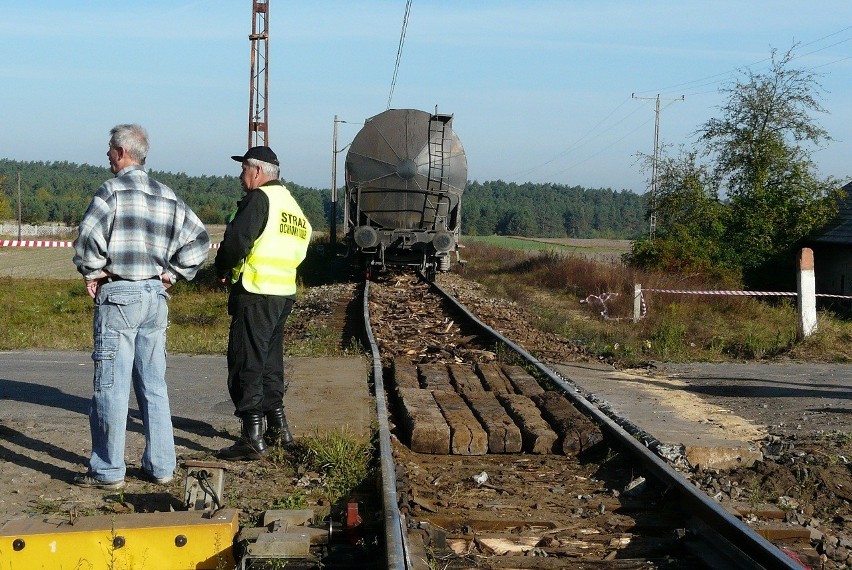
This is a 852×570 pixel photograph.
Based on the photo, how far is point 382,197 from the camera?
66.9 feet

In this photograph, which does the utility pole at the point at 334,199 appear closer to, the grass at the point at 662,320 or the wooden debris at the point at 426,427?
the grass at the point at 662,320

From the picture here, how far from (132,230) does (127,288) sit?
1.02ft

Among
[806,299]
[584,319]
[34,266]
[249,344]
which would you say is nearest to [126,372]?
[249,344]

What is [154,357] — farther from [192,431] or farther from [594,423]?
[594,423]

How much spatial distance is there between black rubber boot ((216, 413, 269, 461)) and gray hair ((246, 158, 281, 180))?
1512 millimetres

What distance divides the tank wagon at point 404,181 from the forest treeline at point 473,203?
227ft

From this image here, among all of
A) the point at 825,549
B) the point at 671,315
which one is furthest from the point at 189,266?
the point at 671,315

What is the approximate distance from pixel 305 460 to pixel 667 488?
7.04 ft

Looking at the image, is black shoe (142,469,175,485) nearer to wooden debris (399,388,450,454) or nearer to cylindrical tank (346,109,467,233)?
wooden debris (399,388,450,454)

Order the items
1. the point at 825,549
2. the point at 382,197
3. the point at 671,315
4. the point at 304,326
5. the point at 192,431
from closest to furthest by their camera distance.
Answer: the point at 825,549
the point at 192,431
the point at 304,326
the point at 671,315
the point at 382,197

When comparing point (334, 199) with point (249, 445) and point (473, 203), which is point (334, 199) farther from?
point (473, 203)

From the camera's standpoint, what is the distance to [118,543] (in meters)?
3.95

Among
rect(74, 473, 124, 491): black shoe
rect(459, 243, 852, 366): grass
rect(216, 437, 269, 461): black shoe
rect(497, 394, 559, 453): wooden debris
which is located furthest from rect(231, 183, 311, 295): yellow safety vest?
rect(459, 243, 852, 366): grass

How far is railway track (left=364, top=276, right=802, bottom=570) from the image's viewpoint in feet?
14.2
